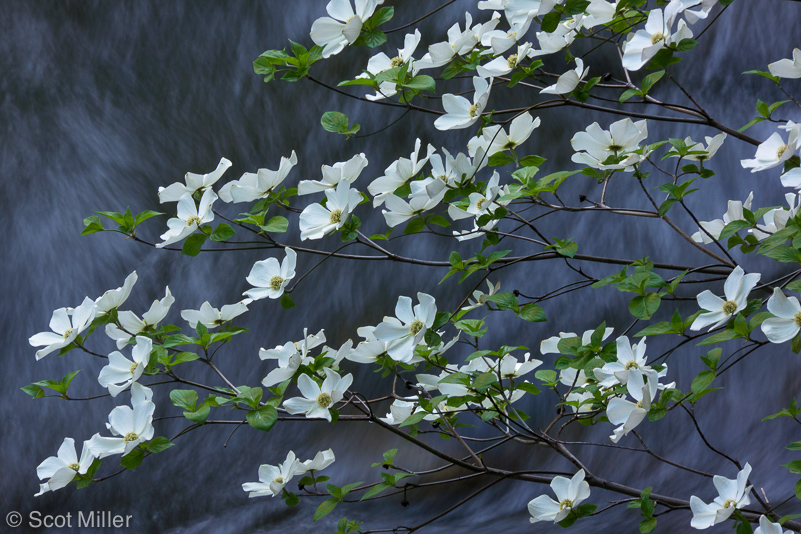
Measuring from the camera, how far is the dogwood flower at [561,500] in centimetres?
73

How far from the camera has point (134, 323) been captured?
83 cm

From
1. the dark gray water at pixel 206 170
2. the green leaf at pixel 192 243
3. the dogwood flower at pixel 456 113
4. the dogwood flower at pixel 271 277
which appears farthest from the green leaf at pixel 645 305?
the dark gray water at pixel 206 170

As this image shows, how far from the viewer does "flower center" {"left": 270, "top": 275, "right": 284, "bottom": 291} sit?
82 centimetres

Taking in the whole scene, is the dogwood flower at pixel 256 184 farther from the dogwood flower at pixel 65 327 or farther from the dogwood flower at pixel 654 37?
the dogwood flower at pixel 654 37

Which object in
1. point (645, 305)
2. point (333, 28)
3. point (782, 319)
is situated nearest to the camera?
point (782, 319)

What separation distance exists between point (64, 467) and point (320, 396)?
0.95 feet

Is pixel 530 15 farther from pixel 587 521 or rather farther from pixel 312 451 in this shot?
pixel 312 451

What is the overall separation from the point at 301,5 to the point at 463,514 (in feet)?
6.03

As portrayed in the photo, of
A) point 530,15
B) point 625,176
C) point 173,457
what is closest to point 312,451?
point 173,457

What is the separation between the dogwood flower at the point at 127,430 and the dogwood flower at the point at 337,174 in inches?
11.6

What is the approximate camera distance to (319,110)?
8.30 feet

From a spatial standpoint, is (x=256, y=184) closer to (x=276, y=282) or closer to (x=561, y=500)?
(x=276, y=282)

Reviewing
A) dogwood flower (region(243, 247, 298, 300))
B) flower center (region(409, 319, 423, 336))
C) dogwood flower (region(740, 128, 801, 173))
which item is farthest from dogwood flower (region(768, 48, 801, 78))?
dogwood flower (region(243, 247, 298, 300))

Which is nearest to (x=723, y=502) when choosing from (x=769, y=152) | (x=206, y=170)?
(x=769, y=152)
